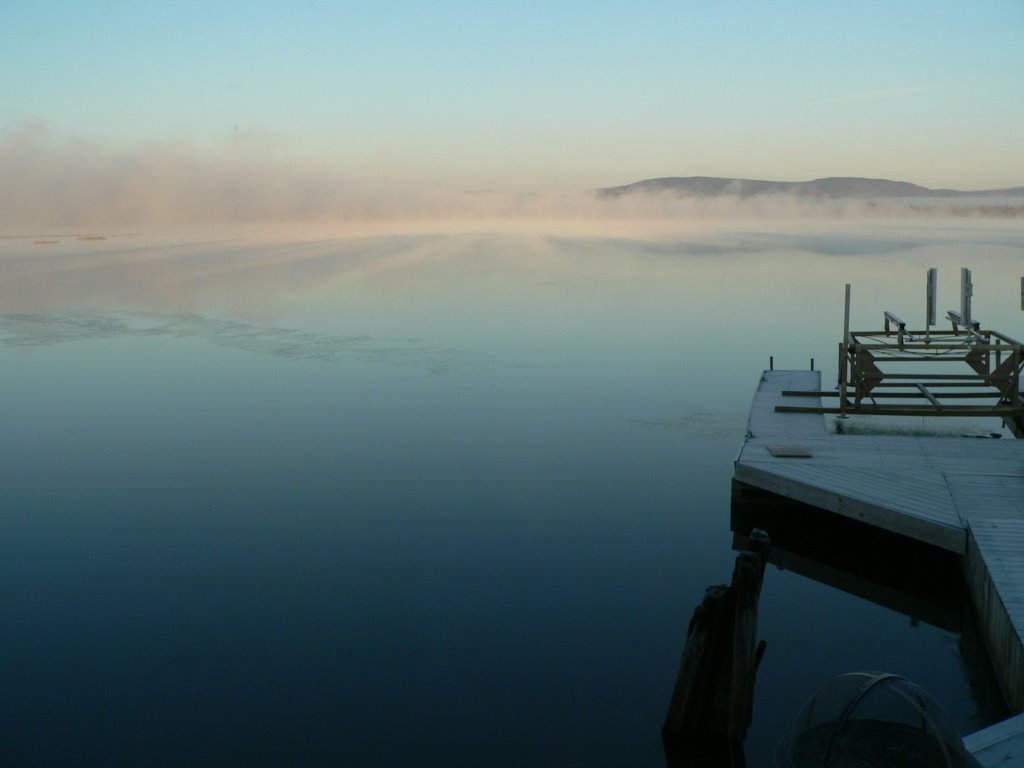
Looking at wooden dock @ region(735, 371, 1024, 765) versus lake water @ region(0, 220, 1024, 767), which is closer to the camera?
lake water @ region(0, 220, 1024, 767)

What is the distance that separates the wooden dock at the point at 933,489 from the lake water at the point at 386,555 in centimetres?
77

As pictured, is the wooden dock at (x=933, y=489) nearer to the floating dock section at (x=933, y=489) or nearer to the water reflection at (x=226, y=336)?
the floating dock section at (x=933, y=489)

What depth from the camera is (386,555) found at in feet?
37.9

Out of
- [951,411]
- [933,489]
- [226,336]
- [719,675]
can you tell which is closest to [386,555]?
[719,675]

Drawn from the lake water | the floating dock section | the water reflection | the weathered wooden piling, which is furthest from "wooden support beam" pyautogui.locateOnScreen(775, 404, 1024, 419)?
the water reflection

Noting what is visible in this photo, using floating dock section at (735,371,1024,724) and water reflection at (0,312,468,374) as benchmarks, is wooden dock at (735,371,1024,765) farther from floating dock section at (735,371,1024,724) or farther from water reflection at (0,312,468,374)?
water reflection at (0,312,468,374)

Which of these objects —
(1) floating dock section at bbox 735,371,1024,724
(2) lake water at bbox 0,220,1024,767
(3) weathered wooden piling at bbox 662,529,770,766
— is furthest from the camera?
(1) floating dock section at bbox 735,371,1024,724

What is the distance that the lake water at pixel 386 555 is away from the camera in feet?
26.9

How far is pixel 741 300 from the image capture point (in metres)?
38.2

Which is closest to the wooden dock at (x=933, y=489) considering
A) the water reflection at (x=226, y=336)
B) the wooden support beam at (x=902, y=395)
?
the wooden support beam at (x=902, y=395)

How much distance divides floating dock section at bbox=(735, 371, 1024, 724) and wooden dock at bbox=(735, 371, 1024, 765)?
0.03 ft

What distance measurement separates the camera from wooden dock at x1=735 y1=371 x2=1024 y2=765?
8.41 m

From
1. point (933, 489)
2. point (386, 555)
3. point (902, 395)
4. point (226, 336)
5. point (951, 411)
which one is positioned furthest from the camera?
point (226, 336)

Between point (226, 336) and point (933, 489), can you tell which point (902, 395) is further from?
point (226, 336)
